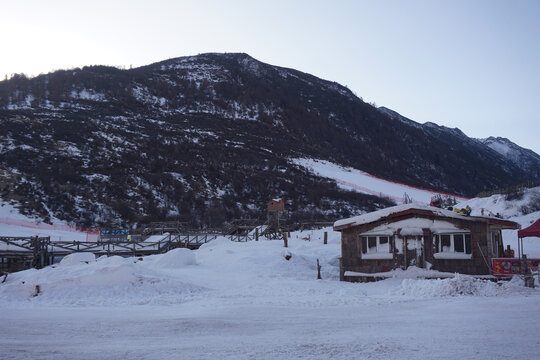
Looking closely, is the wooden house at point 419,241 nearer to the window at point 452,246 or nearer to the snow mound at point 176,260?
the window at point 452,246

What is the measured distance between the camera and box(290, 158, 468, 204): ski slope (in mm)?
82750

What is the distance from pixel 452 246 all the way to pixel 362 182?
2891 inches

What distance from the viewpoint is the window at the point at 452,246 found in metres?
18.5

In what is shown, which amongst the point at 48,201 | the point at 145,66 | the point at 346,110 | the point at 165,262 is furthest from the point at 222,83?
the point at 165,262

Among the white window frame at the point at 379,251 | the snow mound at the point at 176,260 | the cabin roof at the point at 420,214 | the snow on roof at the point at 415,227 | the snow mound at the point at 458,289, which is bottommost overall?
the snow mound at the point at 458,289

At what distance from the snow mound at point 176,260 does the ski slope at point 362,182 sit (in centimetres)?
5888

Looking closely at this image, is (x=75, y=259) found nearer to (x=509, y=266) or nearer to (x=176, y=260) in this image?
(x=176, y=260)

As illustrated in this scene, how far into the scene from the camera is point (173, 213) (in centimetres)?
5244

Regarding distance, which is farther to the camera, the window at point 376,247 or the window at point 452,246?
the window at point 376,247

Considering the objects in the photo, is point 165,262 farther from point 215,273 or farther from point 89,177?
point 89,177

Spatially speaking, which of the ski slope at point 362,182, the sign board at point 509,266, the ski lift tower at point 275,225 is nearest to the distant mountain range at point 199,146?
the ski slope at point 362,182

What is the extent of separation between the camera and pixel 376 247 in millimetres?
20000

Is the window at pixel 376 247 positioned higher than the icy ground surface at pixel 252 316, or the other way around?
the window at pixel 376 247

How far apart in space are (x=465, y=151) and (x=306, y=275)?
166 metres
